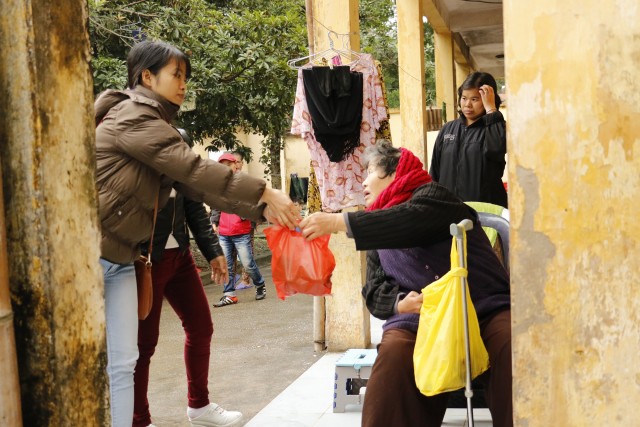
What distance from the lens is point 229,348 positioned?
7488mm

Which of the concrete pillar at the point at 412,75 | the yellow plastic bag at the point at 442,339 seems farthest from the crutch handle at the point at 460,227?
the concrete pillar at the point at 412,75

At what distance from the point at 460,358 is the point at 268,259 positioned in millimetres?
12893

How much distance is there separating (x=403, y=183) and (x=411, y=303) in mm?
531

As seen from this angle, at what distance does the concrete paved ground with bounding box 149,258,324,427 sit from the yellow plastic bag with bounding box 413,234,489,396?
216 centimetres

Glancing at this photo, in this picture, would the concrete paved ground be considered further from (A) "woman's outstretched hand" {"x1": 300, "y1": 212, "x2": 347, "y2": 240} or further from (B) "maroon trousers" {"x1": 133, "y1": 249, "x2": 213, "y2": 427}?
(A) "woman's outstretched hand" {"x1": 300, "y1": 212, "x2": 347, "y2": 240}

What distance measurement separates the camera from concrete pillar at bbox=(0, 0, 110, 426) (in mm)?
2240

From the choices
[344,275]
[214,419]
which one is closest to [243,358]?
[344,275]

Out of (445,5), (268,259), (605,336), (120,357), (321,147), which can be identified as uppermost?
(445,5)

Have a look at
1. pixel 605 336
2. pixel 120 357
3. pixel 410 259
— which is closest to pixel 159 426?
pixel 120 357

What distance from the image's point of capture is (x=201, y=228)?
5125mm

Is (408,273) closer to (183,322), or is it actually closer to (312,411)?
(183,322)

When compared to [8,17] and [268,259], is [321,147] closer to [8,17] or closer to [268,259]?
[8,17]

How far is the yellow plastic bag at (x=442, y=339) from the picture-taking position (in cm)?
329

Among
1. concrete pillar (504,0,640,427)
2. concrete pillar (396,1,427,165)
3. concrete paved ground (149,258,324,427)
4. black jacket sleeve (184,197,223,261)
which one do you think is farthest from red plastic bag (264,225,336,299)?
concrete pillar (396,1,427,165)
